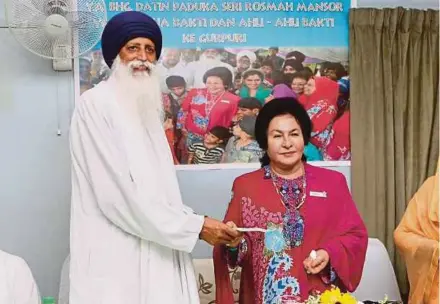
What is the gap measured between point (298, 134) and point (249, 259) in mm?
530

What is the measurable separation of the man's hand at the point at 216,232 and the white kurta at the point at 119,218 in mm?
32

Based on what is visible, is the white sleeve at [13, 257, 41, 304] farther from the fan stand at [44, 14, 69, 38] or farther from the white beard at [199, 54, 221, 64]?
the white beard at [199, 54, 221, 64]

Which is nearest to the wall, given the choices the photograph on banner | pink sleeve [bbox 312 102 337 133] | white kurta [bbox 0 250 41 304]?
the photograph on banner

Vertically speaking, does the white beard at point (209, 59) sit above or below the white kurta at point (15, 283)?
above

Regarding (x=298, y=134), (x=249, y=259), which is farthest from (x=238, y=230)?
(x=298, y=134)

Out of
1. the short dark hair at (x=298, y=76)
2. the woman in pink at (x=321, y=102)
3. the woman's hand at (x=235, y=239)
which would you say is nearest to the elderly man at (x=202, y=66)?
the short dark hair at (x=298, y=76)

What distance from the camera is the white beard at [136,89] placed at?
242cm

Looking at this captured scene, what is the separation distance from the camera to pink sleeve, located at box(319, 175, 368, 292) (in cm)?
245

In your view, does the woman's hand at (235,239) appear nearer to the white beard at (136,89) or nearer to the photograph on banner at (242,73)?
the white beard at (136,89)

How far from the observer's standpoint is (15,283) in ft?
8.30

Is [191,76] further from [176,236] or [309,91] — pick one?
[176,236]

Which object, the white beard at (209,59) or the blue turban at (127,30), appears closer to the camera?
the blue turban at (127,30)

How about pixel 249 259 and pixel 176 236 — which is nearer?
pixel 176 236

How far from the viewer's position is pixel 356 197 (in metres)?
3.57
